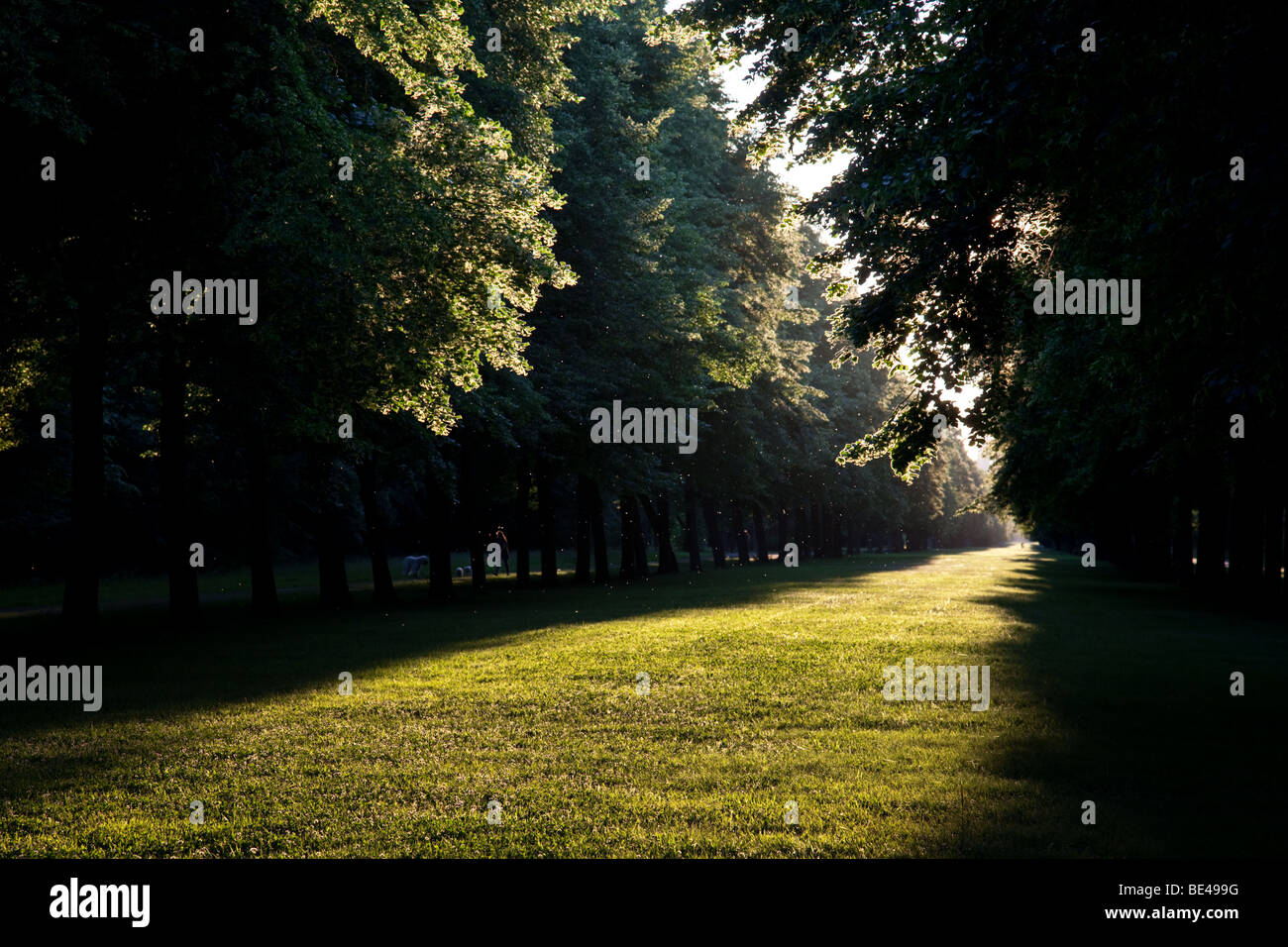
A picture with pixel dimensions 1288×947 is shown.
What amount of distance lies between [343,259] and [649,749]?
27.7 ft

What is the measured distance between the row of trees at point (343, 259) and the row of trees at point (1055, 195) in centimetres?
381

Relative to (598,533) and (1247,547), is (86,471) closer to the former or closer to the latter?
(598,533)

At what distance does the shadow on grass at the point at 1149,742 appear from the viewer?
598 centimetres

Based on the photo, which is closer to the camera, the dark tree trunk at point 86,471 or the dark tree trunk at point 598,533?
the dark tree trunk at point 86,471

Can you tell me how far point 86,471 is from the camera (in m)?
15.8

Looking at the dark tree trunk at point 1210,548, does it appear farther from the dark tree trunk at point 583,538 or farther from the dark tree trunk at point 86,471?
the dark tree trunk at point 86,471

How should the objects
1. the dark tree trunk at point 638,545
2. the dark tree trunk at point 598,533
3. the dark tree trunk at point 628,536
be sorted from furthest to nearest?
Result: the dark tree trunk at point 638,545 → the dark tree trunk at point 628,536 → the dark tree trunk at point 598,533

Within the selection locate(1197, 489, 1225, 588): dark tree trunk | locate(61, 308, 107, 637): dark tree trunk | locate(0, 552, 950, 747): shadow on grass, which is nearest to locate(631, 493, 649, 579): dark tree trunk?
locate(0, 552, 950, 747): shadow on grass

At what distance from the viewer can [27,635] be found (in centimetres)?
1769

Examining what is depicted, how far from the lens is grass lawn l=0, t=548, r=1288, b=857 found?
5996mm

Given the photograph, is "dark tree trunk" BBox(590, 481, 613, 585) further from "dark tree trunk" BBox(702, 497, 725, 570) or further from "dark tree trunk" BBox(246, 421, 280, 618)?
"dark tree trunk" BBox(702, 497, 725, 570)

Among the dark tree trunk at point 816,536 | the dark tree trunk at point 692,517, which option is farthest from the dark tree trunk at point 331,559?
the dark tree trunk at point 816,536

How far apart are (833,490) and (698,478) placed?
19.7 metres
